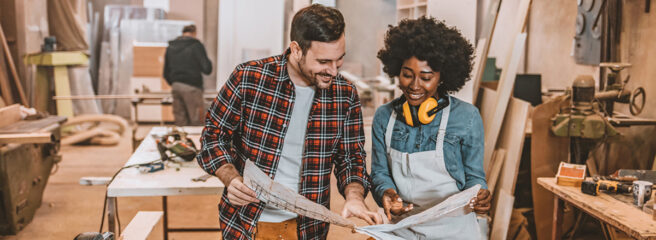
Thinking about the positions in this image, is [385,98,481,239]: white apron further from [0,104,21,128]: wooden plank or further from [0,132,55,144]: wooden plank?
[0,104,21,128]: wooden plank

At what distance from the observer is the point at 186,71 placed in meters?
6.77

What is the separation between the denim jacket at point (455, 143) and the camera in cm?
180

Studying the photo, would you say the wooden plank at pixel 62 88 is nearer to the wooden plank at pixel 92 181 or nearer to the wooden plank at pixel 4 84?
the wooden plank at pixel 4 84

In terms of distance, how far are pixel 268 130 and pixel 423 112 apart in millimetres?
506

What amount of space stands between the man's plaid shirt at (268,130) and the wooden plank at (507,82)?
78.7 inches

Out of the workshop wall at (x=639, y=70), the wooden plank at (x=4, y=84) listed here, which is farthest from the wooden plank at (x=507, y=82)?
the wooden plank at (x=4, y=84)

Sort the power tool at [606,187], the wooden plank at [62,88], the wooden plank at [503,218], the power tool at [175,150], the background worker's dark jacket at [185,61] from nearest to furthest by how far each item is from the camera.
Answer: the power tool at [606,187] < the power tool at [175,150] < the wooden plank at [503,218] < the background worker's dark jacket at [185,61] < the wooden plank at [62,88]

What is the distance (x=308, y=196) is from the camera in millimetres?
1902

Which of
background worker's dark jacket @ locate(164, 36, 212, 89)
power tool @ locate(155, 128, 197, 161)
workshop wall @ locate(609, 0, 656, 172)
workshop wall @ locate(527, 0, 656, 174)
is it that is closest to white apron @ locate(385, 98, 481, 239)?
power tool @ locate(155, 128, 197, 161)

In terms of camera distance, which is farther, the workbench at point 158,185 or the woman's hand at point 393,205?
the workbench at point 158,185

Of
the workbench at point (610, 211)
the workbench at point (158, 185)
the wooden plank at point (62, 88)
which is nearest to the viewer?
the workbench at point (610, 211)

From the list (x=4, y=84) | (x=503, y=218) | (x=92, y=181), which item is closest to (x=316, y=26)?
(x=92, y=181)

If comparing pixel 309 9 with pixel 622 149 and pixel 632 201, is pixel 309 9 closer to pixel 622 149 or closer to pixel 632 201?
pixel 632 201

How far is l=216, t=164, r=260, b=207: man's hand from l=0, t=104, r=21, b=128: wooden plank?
3.11 metres
